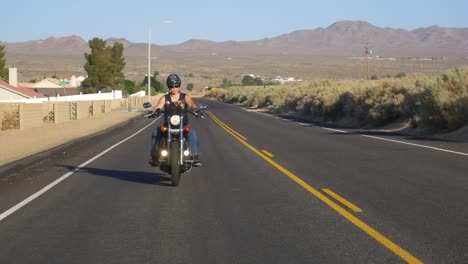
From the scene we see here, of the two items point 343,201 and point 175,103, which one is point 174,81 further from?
point 343,201

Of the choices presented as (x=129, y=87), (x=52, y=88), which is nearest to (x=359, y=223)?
(x=52, y=88)

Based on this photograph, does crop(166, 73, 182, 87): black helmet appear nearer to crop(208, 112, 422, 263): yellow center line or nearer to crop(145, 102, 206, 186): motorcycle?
crop(145, 102, 206, 186): motorcycle

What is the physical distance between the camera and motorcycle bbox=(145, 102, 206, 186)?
13383 millimetres

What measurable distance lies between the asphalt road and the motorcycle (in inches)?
17.1

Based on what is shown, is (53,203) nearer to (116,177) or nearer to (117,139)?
(116,177)

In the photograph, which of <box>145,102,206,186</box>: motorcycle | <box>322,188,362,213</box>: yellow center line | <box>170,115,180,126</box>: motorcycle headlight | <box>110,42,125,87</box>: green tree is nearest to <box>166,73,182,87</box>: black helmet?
<box>145,102,206,186</box>: motorcycle

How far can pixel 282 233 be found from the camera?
9.29 m

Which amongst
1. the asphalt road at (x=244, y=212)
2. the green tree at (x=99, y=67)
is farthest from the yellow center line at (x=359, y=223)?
the green tree at (x=99, y=67)

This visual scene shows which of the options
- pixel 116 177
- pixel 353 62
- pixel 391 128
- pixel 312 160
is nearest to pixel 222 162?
pixel 312 160

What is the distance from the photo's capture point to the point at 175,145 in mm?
13383

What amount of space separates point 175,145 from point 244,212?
9.81 feet

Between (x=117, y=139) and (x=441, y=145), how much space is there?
1325cm

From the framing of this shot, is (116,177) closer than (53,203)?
No

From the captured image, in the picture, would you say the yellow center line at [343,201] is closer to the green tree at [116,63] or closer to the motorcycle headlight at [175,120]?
the motorcycle headlight at [175,120]
